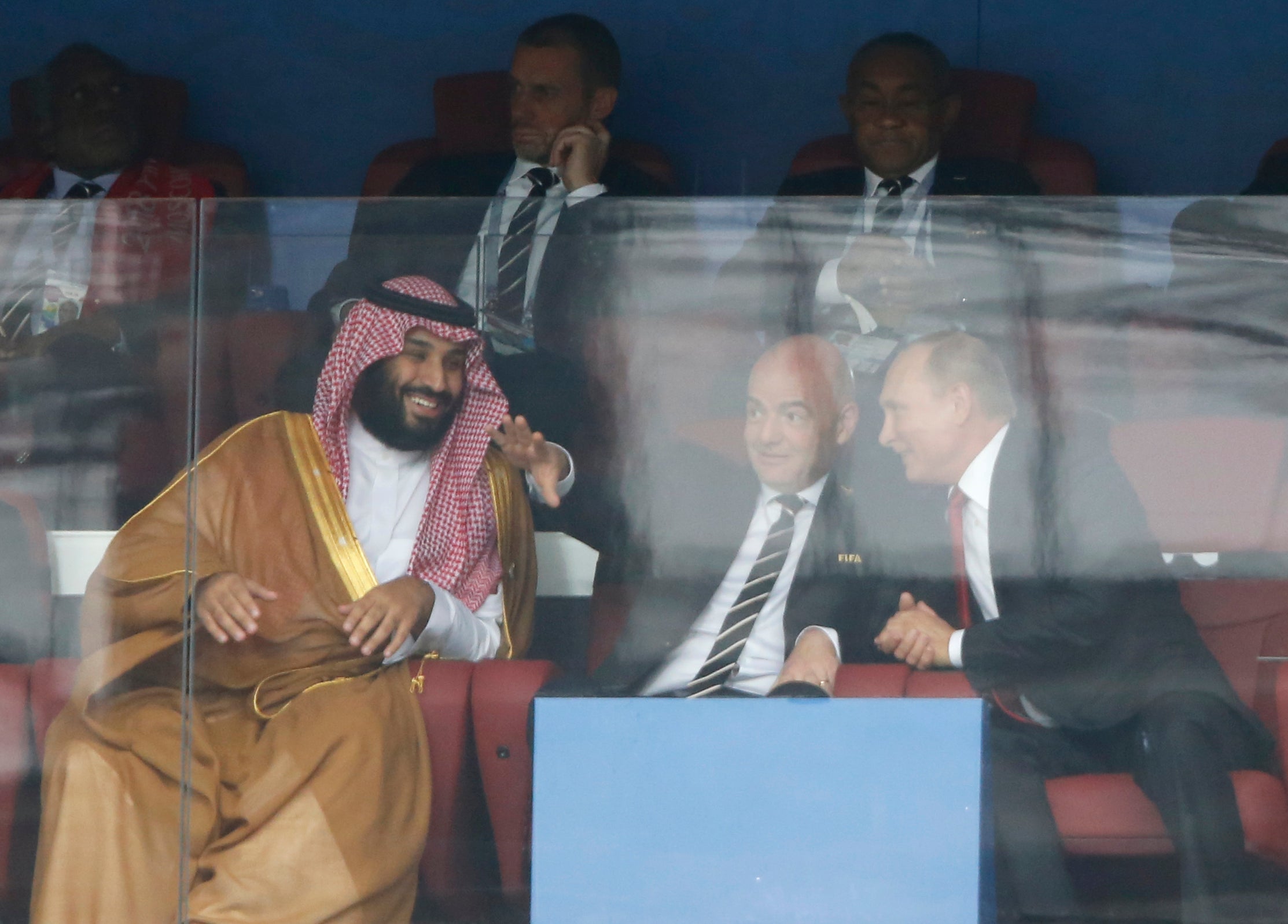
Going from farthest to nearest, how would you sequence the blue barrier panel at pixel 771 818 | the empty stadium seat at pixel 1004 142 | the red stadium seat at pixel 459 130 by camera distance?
the red stadium seat at pixel 459 130
the empty stadium seat at pixel 1004 142
the blue barrier panel at pixel 771 818

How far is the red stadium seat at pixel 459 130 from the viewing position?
392 cm

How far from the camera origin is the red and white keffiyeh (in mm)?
2352

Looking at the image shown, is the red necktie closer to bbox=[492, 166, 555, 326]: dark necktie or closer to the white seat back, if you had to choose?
bbox=[492, 166, 555, 326]: dark necktie

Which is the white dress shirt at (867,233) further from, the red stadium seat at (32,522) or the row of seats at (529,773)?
the red stadium seat at (32,522)

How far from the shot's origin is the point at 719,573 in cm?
230

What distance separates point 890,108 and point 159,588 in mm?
1986

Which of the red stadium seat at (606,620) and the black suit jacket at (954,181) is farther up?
the black suit jacket at (954,181)

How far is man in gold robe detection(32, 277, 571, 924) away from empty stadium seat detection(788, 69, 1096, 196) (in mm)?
1619

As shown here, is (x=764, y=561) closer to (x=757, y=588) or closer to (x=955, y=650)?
(x=757, y=588)

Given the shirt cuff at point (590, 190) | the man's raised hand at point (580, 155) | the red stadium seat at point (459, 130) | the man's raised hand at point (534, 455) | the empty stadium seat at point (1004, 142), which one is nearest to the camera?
the man's raised hand at point (534, 455)

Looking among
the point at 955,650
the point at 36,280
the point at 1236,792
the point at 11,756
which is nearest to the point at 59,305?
the point at 36,280

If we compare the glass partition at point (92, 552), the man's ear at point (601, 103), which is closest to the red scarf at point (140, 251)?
the glass partition at point (92, 552)

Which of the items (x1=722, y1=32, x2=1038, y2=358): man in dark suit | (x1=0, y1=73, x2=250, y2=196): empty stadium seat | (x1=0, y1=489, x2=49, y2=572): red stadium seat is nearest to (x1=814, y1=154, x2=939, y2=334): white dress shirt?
(x1=722, y1=32, x2=1038, y2=358): man in dark suit

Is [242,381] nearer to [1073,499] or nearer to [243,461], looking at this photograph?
[243,461]
